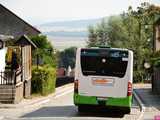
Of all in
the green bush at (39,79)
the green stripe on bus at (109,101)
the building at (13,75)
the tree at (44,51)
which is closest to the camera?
the green stripe on bus at (109,101)

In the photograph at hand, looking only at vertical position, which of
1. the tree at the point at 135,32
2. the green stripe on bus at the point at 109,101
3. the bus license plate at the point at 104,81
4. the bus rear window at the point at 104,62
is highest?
the tree at the point at 135,32

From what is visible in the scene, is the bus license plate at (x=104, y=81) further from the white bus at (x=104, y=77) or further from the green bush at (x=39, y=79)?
the green bush at (x=39, y=79)

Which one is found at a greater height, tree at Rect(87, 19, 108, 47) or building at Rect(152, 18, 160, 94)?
tree at Rect(87, 19, 108, 47)

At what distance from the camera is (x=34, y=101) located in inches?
1442

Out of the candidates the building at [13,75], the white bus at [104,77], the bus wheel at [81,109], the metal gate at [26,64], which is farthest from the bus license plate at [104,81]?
the metal gate at [26,64]

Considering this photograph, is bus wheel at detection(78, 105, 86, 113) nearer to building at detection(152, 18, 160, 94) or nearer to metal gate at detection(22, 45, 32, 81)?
metal gate at detection(22, 45, 32, 81)

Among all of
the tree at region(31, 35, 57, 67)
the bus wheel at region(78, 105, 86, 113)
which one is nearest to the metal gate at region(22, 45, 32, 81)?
the bus wheel at region(78, 105, 86, 113)

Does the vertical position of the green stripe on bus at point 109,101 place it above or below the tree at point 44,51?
below

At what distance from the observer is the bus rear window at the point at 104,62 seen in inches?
1091

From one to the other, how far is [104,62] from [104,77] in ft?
2.00

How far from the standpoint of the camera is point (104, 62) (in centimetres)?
2786

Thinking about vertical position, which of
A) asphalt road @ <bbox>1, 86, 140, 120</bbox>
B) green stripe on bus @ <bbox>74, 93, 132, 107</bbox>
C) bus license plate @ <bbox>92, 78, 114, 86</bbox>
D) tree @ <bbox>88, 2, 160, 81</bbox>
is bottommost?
asphalt road @ <bbox>1, 86, 140, 120</bbox>

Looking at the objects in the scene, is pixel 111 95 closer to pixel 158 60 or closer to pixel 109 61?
pixel 109 61

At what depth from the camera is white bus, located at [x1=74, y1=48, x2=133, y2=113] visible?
2762cm
